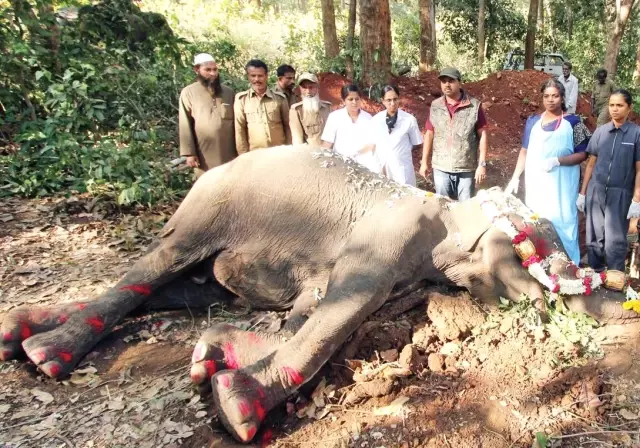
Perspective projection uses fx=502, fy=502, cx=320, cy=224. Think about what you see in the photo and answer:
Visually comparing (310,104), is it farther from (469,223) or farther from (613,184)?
(613,184)

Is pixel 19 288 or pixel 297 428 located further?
pixel 19 288

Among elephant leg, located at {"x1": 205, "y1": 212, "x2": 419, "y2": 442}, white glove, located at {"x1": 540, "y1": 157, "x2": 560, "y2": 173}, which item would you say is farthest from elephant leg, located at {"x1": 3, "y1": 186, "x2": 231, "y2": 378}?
white glove, located at {"x1": 540, "y1": 157, "x2": 560, "y2": 173}

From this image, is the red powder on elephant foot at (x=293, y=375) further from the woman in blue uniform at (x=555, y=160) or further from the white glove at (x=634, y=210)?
the white glove at (x=634, y=210)

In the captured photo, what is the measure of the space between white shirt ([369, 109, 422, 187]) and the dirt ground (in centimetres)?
166

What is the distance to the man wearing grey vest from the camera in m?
4.70

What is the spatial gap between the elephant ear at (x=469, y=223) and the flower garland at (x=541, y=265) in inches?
2.7

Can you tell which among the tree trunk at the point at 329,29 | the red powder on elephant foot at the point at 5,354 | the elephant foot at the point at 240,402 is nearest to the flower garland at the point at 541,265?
the elephant foot at the point at 240,402

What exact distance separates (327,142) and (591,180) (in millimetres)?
2449

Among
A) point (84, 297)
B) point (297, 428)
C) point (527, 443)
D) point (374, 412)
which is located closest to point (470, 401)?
point (527, 443)

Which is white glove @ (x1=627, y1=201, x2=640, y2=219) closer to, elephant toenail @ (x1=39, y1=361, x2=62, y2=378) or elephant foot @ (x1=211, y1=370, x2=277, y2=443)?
elephant foot @ (x1=211, y1=370, x2=277, y2=443)

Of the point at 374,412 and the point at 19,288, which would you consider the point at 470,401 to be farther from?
the point at 19,288

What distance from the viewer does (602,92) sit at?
11.6m

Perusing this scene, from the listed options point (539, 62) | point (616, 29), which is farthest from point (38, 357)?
point (539, 62)

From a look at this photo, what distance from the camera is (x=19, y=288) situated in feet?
13.9
